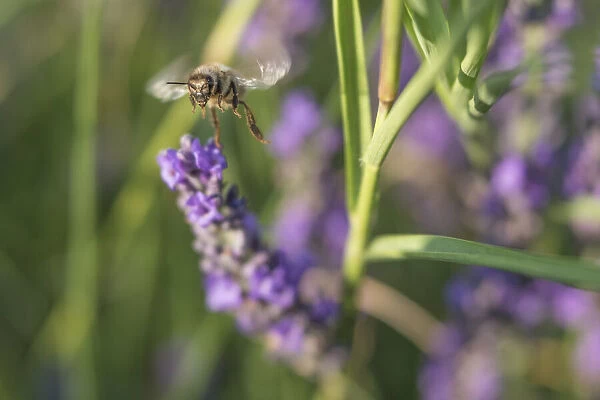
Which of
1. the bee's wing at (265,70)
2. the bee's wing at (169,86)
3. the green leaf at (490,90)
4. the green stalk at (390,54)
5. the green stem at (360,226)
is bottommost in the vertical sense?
the green stem at (360,226)

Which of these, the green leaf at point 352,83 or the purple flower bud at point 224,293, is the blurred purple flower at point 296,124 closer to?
the purple flower bud at point 224,293

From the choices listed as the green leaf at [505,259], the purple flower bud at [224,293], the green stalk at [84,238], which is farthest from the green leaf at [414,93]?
the green stalk at [84,238]

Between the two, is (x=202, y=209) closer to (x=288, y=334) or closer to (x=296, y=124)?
(x=288, y=334)

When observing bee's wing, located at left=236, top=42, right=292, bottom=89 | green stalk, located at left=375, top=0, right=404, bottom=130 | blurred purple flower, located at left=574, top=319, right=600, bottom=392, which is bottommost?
blurred purple flower, located at left=574, top=319, right=600, bottom=392

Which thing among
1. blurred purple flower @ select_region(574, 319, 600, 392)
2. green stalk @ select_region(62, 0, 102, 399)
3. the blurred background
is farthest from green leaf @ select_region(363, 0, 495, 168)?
blurred purple flower @ select_region(574, 319, 600, 392)

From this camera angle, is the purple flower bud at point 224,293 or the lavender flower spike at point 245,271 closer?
the lavender flower spike at point 245,271

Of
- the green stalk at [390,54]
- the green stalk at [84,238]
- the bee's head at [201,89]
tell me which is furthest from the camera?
the green stalk at [84,238]

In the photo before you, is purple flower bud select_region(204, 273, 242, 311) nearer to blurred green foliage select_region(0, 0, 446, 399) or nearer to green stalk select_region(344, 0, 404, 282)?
green stalk select_region(344, 0, 404, 282)
